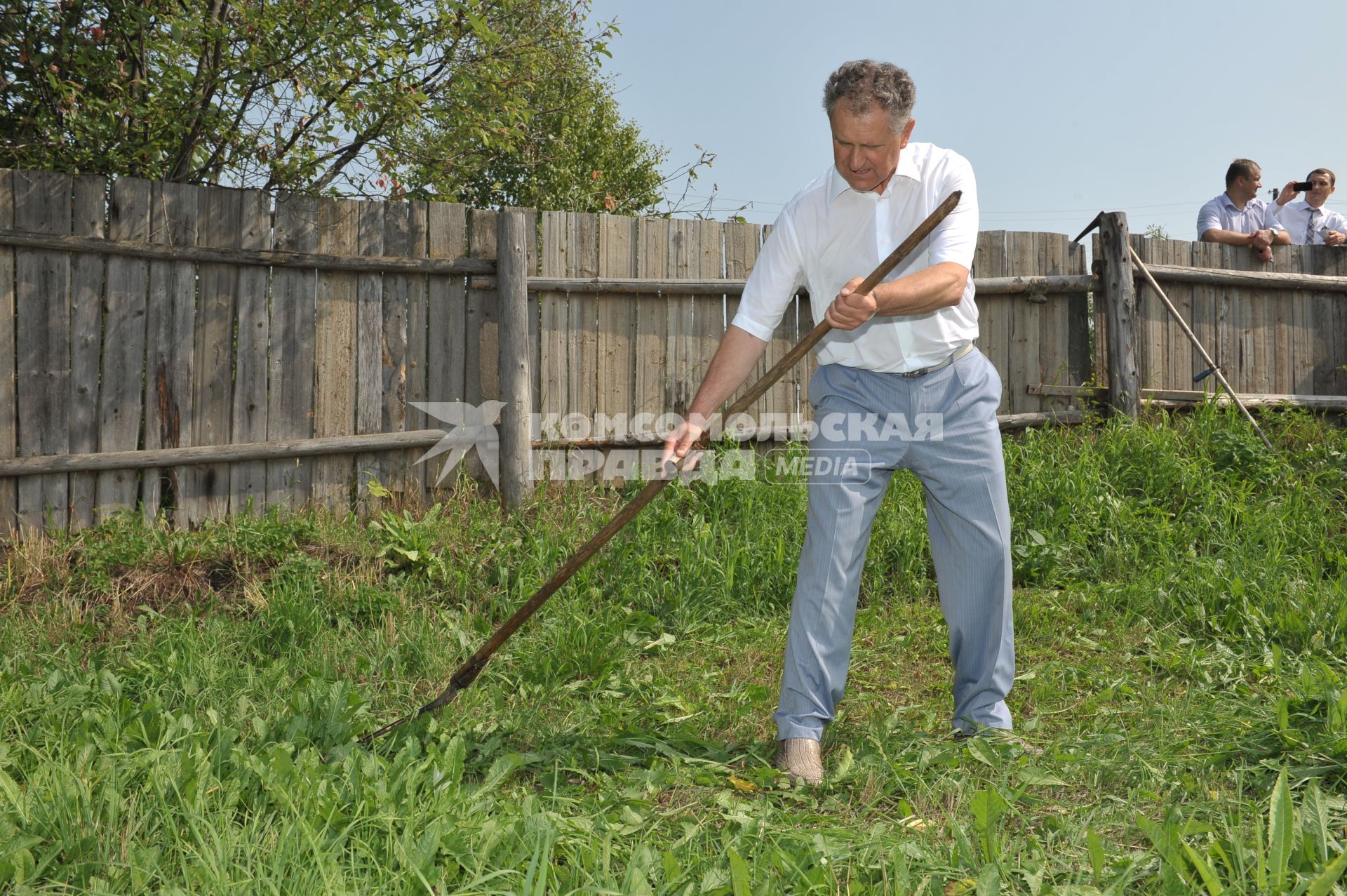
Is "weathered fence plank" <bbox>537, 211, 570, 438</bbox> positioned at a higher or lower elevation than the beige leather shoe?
higher

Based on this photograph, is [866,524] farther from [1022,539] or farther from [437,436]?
[437,436]

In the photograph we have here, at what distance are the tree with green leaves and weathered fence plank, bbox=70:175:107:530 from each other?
968mm

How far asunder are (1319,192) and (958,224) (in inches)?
245

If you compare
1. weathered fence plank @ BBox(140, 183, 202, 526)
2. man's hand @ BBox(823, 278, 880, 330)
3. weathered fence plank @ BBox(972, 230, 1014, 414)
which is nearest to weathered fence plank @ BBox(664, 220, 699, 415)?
weathered fence plank @ BBox(972, 230, 1014, 414)

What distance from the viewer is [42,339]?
4.71 m

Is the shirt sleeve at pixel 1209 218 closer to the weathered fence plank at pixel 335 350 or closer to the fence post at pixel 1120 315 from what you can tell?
the fence post at pixel 1120 315

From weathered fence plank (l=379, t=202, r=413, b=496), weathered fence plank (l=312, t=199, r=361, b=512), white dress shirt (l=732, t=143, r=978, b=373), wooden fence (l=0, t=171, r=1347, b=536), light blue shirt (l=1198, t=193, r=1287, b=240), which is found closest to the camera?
white dress shirt (l=732, t=143, r=978, b=373)

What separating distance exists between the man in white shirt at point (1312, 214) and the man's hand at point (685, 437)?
21.5 feet

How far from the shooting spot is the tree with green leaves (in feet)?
17.7

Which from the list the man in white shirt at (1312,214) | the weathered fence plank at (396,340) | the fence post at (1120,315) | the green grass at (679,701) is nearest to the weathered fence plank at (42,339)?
the green grass at (679,701)

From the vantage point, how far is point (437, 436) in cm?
541

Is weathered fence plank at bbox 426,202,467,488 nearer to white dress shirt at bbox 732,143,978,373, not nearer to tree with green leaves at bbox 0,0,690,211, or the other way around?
tree with green leaves at bbox 0,0,690,211

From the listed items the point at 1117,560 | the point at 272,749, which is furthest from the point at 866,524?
the point at 1117,560

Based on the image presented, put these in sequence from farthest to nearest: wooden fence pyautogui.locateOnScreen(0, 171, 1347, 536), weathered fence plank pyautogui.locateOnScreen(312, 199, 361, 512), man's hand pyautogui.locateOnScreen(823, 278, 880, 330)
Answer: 1. weathered fence plank pyautogui.locateOnScreen(312, 199, 361, 512)
2. wooden fence pyautogui.locateOnScreen(0, 171, 1347, 536)
3. man's hand pyautogui.locateOnScreen(823, 278, 880, 330)
